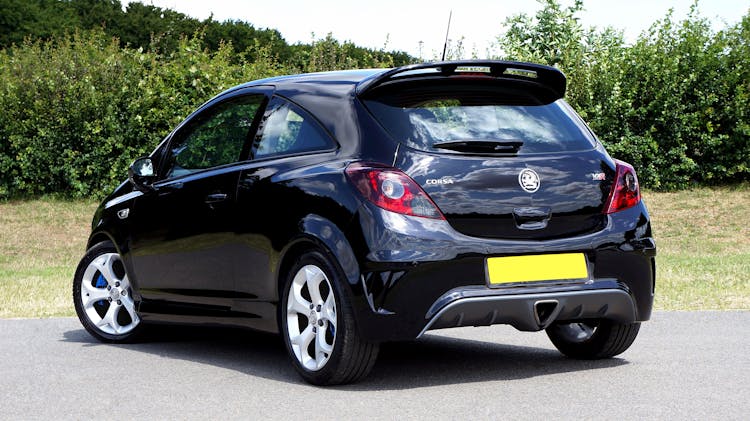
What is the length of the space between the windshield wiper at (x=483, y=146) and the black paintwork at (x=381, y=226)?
8 centimetres

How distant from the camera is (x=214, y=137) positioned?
723 cm

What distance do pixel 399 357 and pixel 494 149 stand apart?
72.6 inches

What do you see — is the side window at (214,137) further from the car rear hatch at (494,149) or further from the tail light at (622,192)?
the tail light at (622,192)

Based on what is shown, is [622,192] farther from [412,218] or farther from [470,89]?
[412,218]

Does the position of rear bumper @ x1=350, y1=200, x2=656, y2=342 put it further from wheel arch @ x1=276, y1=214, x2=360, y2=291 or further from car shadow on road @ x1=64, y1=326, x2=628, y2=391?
car shadow on road @ x1=64, y1=326, x2=628, y2=391

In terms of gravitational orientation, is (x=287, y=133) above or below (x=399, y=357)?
above

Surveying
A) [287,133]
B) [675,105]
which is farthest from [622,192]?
[675,105]

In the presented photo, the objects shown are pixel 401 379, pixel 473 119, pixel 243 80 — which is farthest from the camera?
pixel 243 80

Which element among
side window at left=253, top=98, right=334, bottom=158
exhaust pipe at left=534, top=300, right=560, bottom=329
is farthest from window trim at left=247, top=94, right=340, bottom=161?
exhaust pipe at left=534, top=300, right=560, bottom=329

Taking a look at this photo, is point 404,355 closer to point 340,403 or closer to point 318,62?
point 340,403

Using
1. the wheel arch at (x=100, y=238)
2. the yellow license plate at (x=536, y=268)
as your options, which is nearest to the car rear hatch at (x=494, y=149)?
the yellow license plate at (x=536, y=268)

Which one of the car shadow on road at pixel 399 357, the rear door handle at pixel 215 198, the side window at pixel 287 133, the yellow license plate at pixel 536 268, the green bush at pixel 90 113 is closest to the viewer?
the yellow license plate at pixel 536 268

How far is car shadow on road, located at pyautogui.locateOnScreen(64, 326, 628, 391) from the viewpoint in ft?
21.1

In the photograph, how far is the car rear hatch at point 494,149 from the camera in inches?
230
